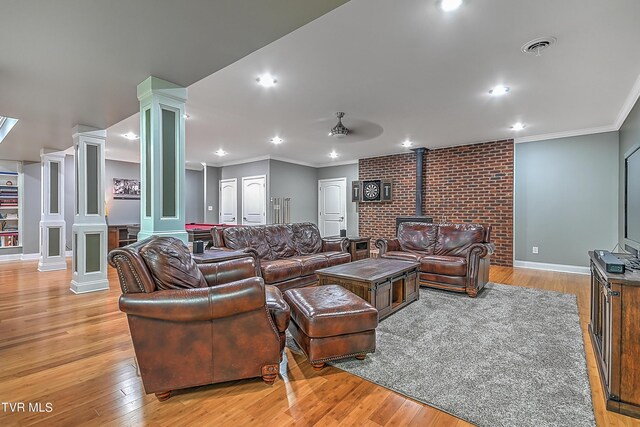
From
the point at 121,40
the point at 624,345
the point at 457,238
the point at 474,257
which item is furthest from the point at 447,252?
the point at 121,40

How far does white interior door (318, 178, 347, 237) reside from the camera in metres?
8.67

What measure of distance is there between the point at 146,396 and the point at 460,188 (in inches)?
249

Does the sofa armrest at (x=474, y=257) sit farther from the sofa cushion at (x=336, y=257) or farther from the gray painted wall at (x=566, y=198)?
the gray painted wall at (x=566, y=198)

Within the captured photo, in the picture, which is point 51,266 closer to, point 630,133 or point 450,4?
point 450,4

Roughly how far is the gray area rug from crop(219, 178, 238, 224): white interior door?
20.7 ft

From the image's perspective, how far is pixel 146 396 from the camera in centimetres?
183

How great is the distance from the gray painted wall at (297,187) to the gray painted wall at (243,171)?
0.65 feet

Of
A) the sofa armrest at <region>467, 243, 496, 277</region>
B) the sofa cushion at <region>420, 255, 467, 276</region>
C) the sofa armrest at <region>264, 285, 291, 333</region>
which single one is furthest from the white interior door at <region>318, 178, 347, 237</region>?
the sofa armrest at <region>264, 285, 291, 333</region>

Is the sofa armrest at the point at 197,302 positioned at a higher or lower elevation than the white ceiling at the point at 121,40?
lower

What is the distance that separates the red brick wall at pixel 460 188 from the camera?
597 cm

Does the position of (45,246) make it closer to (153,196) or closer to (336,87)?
(153,196)

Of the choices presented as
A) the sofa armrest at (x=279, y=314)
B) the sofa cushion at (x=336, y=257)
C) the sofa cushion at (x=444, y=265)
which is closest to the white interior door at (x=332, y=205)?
the sofa cushion at (x=336, y=257)

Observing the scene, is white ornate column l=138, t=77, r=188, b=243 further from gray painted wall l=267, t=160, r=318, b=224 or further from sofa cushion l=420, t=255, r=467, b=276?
gray painted wall l=267, t=160, r=318, b=224

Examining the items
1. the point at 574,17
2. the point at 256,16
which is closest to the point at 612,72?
the point at 574,17
